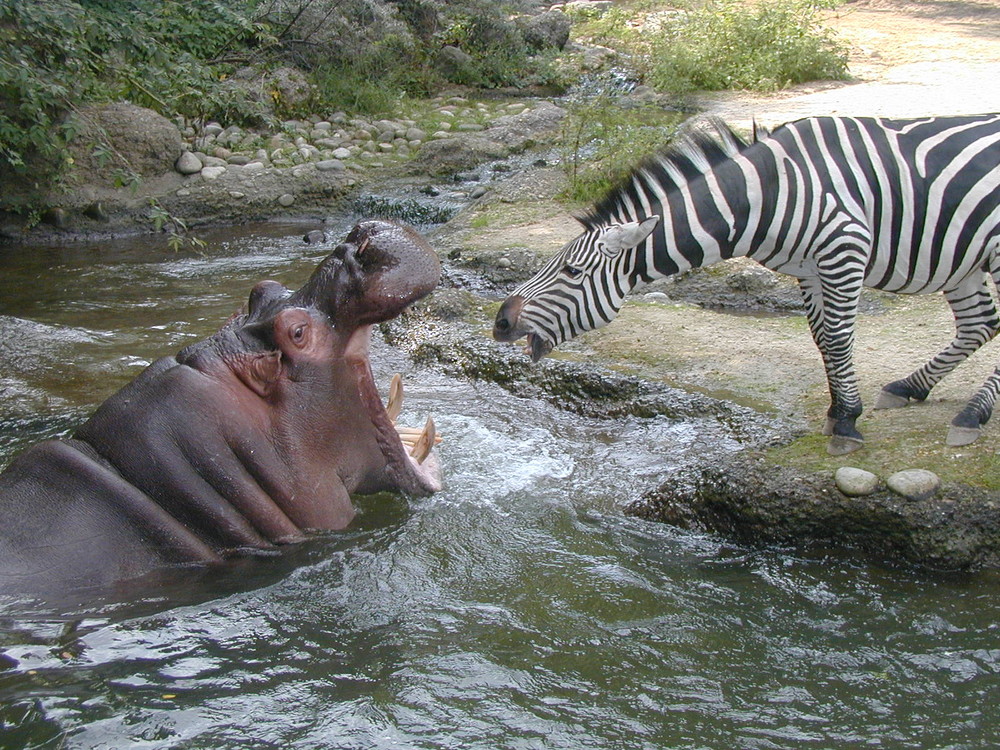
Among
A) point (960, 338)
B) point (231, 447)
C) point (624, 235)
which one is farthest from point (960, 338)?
point (231, 447)

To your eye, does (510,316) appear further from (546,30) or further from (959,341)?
(546,30)

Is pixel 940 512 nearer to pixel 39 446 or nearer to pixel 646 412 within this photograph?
pixel 646 412

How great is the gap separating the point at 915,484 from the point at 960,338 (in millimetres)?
1136

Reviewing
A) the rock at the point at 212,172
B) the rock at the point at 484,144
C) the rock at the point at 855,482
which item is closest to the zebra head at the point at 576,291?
the rock at the point at 855,482

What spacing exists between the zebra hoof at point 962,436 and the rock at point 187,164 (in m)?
9.95

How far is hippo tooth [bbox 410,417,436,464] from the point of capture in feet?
12.6

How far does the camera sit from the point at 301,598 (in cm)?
347

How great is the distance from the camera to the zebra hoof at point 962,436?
407 cm

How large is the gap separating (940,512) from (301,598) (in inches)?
94.1

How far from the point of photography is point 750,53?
15859 mm

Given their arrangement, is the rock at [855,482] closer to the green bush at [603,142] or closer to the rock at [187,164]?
the green bush at [603,142]

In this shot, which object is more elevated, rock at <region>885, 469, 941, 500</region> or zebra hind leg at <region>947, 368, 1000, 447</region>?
zebra hind leg at <region>947, 368, 1000, 447</region>

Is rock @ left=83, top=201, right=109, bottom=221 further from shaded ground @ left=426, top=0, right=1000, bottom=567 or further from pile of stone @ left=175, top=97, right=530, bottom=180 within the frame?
shaded ground @ left=426, top=0, right=1000, bottom=567

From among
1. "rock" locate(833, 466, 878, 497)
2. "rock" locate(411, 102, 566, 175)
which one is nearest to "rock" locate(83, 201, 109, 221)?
"rock" locate(411, 102, 566, 175)
